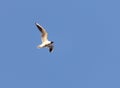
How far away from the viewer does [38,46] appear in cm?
5559

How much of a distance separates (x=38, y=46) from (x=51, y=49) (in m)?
4.82

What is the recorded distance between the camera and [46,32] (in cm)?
5862

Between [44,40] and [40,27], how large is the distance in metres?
1.93

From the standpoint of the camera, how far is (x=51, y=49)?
60.2m

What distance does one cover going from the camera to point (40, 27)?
57344 mm

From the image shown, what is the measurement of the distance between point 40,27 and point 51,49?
13.3ft

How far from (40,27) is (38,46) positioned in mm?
2841

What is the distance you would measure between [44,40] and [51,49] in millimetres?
2221

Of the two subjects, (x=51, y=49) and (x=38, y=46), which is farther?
(x=51, y=49)

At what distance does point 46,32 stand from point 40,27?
1551 millimetres

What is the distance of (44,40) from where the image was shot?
192 feet
